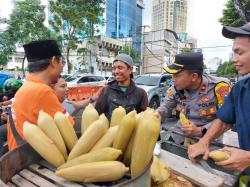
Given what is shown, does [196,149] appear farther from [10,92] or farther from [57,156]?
[10,92]

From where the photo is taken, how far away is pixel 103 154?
1.23 meters

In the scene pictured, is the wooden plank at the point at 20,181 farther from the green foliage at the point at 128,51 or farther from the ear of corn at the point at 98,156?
the green foliage at the point at 128,51

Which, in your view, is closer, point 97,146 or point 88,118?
point 97,146

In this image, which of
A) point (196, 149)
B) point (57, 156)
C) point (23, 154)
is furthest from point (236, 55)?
point (23, 154)

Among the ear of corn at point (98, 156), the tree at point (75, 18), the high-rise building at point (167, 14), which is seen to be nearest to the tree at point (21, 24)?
the tree at point (75, 18)

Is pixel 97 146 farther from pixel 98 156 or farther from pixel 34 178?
pixel 34 178

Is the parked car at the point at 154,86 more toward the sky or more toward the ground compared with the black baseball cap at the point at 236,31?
more toward the ground

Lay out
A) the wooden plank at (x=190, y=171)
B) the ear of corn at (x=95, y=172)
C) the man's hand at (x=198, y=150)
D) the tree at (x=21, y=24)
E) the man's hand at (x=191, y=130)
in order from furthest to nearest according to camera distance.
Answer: the tree at (x=21, y=24), the man's hand at (x=191, y=130), the man's hand at (x=198, y=150), the wooden plank at (x=190, y=171), the ear of corn at (x=95, y=172)

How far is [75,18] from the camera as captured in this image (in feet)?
67.1

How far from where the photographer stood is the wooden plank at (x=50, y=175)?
1.21m

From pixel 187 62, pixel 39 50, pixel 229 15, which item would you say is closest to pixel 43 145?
pixel 39 50

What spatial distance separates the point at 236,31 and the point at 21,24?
859 inches

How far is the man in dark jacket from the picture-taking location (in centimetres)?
369

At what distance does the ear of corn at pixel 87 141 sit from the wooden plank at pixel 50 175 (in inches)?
4.3
